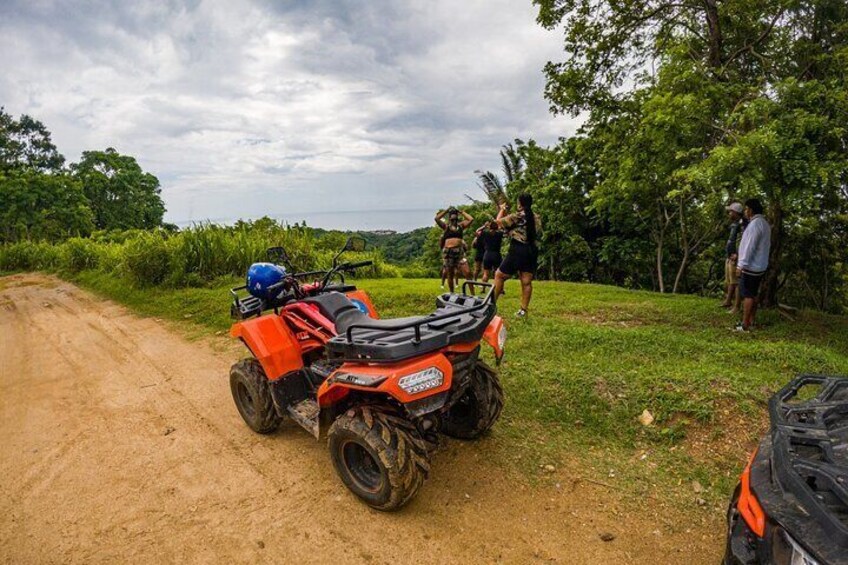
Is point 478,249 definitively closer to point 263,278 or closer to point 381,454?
point 263,278

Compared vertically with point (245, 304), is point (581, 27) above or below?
above

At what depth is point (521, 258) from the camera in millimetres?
6555

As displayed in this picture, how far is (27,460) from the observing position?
3805mm

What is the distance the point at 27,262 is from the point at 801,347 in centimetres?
2354

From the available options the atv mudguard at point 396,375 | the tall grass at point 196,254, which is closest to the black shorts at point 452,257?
the tall grass at point 196,254

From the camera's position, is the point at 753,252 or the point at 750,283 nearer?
the point at 753,252

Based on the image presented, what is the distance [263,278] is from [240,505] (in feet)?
5.91

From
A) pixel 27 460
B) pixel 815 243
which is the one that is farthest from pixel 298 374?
pixel 815 243

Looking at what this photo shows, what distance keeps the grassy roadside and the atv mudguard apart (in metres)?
1.19

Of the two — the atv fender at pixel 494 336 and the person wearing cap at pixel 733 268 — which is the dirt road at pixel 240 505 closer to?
the atv fender at pixel 494 336

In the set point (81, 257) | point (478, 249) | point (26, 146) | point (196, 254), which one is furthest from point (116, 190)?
point (478, 249)

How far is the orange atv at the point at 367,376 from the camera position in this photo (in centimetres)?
280

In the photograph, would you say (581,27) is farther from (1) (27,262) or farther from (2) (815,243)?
(1) (27,262)

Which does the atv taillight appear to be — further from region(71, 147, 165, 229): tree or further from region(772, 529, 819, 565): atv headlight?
region(71, 147, 165, 229): tree
